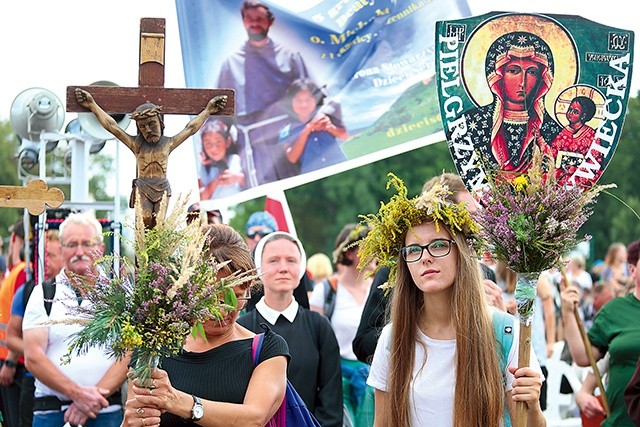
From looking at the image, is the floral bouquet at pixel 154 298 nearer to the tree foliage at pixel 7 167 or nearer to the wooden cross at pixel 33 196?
the wooden cross at pixel 33 196

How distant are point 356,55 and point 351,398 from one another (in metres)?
2.43

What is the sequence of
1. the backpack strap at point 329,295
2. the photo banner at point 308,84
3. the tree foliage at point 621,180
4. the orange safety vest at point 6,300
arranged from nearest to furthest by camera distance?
the photo banner at point 308,84
the backpack strap at point 329,295
the orange safety vest at point 6,300
the tree foliage at point 621,180

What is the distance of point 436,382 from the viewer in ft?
14.5

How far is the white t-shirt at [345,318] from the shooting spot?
314 inches

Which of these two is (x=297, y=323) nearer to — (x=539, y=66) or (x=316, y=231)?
(x=539, y=66)

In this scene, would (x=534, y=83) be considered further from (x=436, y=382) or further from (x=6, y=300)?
(x=6, y=300)

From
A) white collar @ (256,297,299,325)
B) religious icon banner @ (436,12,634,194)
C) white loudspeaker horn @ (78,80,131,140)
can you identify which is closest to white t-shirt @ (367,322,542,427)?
religious icon banner @ (436,12,634,194)

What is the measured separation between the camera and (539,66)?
215 inches

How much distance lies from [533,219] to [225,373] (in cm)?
128

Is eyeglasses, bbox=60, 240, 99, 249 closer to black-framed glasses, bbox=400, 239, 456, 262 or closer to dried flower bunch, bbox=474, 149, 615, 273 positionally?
black-framed glasses, bbox=400, 239, 456, 262

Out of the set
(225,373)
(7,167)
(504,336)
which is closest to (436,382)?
(504,336)

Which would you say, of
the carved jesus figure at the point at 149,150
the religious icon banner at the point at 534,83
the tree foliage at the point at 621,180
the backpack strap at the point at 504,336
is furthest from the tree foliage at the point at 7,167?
the backpack strap at the point at 504,336

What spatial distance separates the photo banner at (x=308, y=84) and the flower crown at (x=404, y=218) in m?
3.06

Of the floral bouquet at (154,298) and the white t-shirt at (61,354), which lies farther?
the white t-shirt at (61,354)
